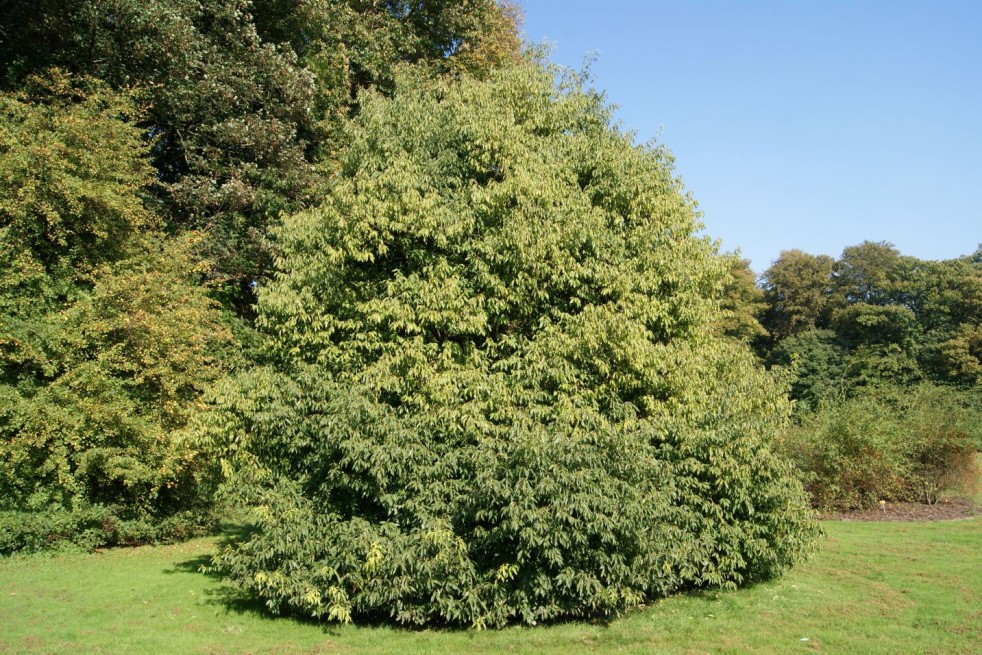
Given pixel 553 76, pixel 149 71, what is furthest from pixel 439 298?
pixel 149 71

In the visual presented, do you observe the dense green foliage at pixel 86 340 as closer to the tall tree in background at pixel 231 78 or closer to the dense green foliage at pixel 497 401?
the tall tree in background at pixel 231 78

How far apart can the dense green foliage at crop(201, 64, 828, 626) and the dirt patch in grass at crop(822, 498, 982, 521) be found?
8837mm

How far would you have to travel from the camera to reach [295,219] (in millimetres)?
13625

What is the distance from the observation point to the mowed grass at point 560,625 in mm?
8719

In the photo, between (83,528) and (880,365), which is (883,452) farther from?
(880,365)

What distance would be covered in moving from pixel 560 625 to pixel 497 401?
320cm

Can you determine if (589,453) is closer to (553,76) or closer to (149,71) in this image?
(553,76)

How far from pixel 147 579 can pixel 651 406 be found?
912cm

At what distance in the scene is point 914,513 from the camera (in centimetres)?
1931

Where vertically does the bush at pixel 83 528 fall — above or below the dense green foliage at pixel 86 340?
below

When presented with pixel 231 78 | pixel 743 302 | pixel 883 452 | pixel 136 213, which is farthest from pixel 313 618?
pixel 743 302

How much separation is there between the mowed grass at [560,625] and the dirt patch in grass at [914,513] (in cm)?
603

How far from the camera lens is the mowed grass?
28.6 feet

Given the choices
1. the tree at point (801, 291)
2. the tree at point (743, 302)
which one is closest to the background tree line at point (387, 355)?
the tree at point (743, 302)
